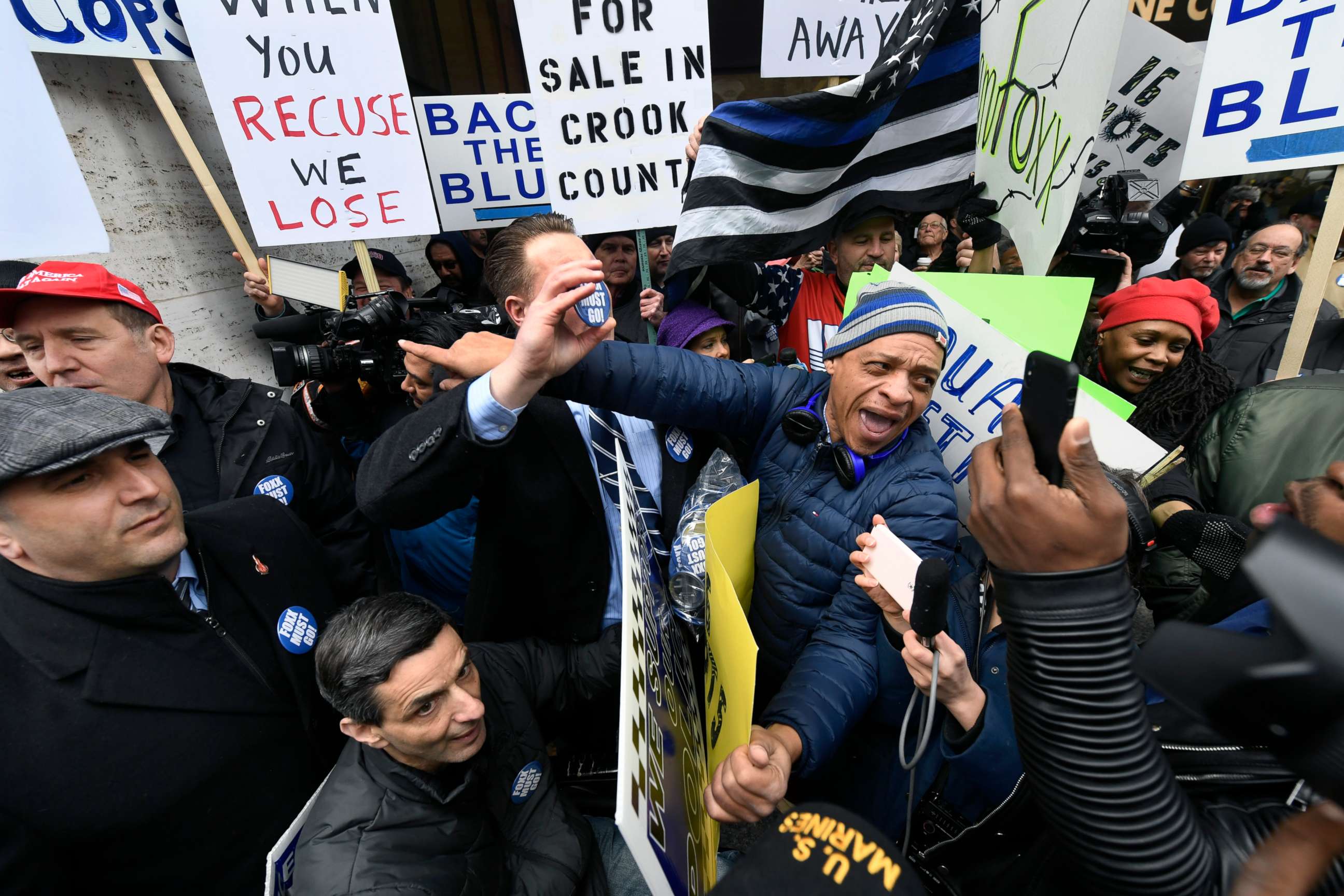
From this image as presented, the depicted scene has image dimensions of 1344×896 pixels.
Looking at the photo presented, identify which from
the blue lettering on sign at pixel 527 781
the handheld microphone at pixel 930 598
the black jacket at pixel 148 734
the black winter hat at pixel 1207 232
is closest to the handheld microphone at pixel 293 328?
the black jacket at pixel 148 734

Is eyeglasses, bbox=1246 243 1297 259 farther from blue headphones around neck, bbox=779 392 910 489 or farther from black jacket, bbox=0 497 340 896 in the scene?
black jacket, bbox=0 497 340 896

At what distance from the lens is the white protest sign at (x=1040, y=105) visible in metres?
1.47

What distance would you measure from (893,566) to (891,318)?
2.30 feet

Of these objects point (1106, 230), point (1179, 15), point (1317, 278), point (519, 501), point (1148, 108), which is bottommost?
point (519, 501)

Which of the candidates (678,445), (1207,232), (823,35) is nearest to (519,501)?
(678,445)

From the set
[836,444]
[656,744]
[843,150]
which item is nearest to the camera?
[656,744]

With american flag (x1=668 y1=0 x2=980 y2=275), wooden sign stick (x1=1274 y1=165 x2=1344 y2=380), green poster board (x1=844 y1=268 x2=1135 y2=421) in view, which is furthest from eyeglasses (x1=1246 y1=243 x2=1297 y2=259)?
green poster board (x1=844 y1=268 x2=1135 y2=421)

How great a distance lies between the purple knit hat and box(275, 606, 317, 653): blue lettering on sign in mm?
1506

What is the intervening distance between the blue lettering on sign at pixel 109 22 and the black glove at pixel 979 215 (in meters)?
3.37

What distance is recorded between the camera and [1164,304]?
2.11m

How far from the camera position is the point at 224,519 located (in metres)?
1.53

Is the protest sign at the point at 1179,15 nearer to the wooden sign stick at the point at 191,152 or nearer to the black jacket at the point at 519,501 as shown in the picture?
the black jacket at the point at 519,501

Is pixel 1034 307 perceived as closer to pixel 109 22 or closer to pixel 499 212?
pixel 499 212

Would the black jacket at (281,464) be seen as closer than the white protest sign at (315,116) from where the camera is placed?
Yes
